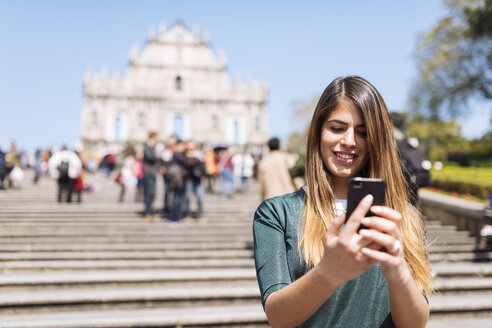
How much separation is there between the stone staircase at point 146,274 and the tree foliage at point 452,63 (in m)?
16.4

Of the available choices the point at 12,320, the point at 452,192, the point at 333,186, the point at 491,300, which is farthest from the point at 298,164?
the point at 452,192

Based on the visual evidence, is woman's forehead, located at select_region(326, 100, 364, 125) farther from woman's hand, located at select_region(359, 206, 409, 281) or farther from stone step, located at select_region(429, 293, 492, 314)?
stone step, located at select_region(429, 293, 492, 314)

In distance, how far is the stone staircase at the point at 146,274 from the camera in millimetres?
4336

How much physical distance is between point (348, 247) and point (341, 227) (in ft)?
0.73

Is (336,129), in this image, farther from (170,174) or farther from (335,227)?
(170,174)

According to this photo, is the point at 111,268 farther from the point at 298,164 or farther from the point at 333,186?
the point at 333,186

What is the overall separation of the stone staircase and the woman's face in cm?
177

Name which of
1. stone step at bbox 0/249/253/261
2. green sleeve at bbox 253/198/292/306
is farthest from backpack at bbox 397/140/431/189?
green sleeve at bbox 253/198/292/306

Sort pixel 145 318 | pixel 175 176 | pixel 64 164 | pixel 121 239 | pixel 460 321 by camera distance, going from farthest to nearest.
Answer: pixel 64 164 < pixel 175 176 < pixel 121 239 < pixel 460 321 < pixel 145 318

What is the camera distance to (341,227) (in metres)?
1.14

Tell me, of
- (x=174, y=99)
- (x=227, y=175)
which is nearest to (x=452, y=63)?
(x=227, y=175)

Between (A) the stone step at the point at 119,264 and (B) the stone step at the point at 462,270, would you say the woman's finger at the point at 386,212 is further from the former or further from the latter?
(A) the stone step at the point at 119,264

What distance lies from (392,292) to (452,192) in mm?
9789

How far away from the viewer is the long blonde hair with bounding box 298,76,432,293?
1288 mm
